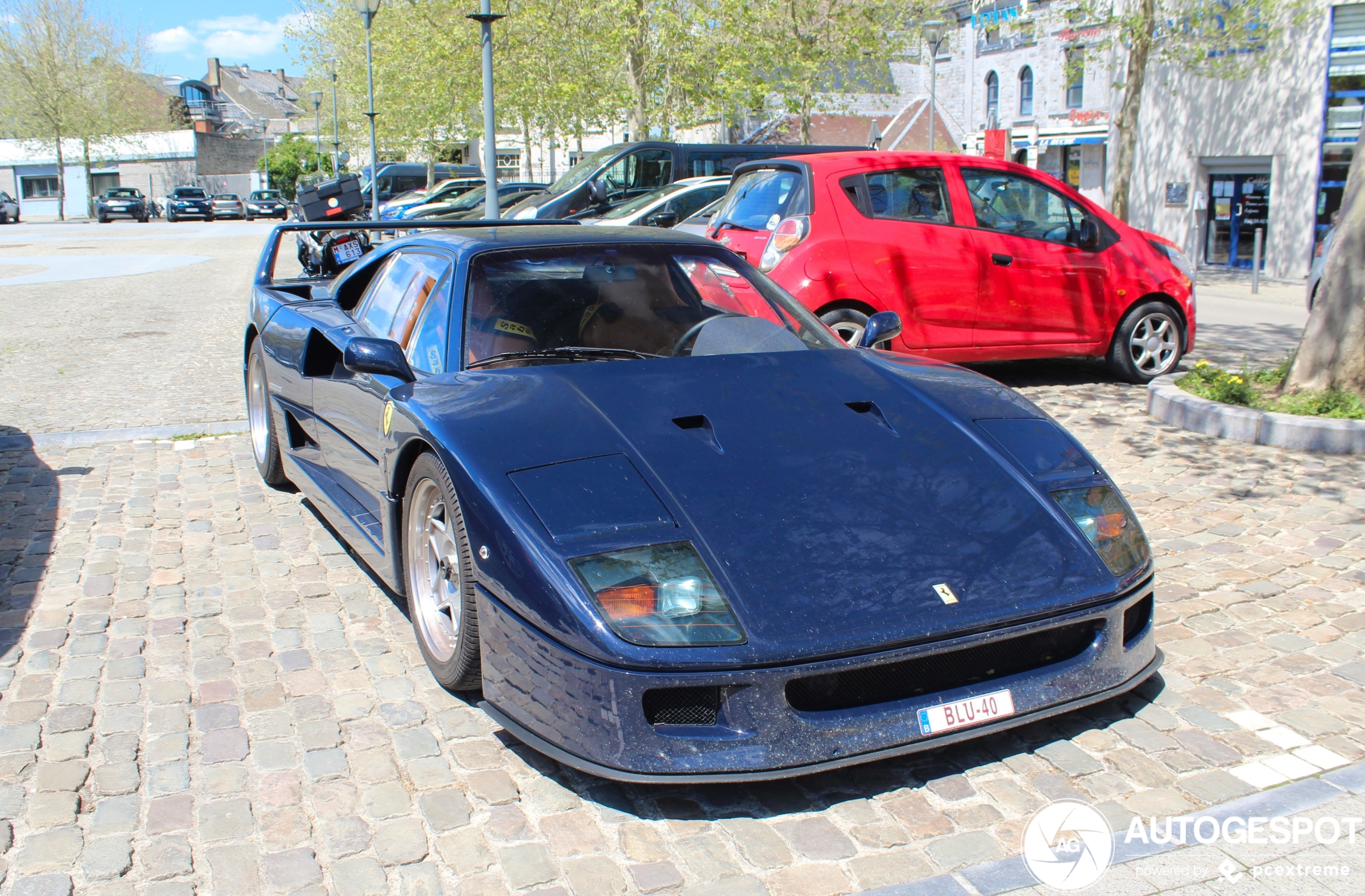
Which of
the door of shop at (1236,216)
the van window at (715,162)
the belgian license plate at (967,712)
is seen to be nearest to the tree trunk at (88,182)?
the van window at (715,162)

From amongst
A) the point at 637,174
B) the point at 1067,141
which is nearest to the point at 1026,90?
the point at 1067,141

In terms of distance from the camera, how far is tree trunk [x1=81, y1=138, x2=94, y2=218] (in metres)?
59.3

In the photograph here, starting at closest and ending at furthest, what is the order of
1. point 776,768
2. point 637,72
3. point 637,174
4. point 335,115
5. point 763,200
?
point 776,768 < point 763,200 < point 637,174 < point 637,72 < point 335,115

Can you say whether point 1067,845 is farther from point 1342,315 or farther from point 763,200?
point 763,200

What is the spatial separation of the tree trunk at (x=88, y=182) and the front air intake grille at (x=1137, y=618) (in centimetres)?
6641

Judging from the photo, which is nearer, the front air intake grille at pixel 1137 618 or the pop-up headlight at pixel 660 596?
the pop-up headlight at pixel 660 596

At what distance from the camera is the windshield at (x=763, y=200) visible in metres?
7.80

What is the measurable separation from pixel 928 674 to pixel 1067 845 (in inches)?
19.4

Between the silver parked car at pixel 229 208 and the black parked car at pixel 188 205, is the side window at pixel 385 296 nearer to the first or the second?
the black parked car at pixel 188 205

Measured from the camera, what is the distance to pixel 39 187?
67500mm

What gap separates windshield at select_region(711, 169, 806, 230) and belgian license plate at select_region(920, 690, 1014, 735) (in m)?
5.42

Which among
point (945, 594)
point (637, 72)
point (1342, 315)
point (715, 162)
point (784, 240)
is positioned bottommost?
point (945, 594)

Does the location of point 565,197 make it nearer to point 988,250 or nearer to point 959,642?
point 988,250

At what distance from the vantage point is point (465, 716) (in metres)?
3.28
